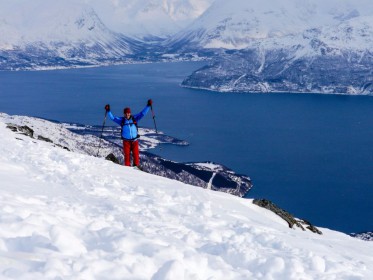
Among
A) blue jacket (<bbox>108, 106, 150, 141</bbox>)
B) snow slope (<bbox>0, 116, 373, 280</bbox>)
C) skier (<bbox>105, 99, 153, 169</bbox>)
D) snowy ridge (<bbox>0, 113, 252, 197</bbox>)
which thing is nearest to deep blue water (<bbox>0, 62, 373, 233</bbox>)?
snowy ridge (<bbox>0, 113, 252, 197</bbox>)

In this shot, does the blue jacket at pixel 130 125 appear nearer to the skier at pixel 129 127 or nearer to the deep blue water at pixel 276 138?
the skier at pixel 129 127

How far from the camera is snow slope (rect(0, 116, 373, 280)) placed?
6621mm

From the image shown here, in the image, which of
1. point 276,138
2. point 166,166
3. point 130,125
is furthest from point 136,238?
point 276,138

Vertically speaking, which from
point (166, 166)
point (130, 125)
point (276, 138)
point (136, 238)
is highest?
point (130, 125)

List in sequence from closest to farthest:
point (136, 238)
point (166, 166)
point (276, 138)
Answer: point (136, 238) < point (166, 166) < point (276, 138)

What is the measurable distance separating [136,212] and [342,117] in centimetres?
15337

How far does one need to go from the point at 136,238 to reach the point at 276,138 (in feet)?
367

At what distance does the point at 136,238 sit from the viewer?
779cm

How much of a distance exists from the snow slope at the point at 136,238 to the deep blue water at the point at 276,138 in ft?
186

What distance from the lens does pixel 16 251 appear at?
671 cm

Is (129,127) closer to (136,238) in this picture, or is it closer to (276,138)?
(136,238)

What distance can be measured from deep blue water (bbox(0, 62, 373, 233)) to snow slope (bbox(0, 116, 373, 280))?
5663 cm

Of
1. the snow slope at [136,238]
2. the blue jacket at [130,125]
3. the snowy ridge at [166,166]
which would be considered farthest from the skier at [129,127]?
the snowy ridge at [166,166]

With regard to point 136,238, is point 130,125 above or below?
above
